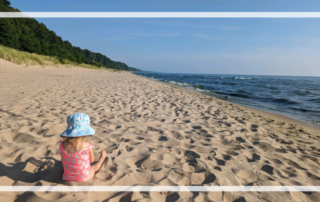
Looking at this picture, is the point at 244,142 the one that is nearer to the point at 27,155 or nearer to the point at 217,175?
the point at 217,175

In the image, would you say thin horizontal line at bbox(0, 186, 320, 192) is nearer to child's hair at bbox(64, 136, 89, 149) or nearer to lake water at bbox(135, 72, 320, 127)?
child's hair at bbox(64, 136, 89, 149)

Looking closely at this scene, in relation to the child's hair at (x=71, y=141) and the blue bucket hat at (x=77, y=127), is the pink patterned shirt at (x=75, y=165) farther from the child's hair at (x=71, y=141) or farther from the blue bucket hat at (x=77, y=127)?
the blue bucket hat at (x=77, y=127)

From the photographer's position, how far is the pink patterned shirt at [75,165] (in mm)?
1994

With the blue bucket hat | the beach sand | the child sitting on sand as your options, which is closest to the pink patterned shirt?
the child sitting on sand

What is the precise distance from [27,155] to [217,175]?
2.76 metres

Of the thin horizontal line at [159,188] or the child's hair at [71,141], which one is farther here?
the child's hair at [71,141]

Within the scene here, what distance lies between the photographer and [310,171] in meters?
2.68

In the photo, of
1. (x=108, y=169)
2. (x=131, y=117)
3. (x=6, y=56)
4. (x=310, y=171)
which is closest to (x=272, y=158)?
(x=310, y=171)

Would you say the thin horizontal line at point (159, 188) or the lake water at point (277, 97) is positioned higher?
the thin horizontal line at point (159, 188)

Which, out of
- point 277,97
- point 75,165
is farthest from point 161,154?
point 277,97

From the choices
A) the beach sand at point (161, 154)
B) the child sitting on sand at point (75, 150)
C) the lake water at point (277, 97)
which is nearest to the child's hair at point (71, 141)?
the child sitting on sand at point (75, 150)

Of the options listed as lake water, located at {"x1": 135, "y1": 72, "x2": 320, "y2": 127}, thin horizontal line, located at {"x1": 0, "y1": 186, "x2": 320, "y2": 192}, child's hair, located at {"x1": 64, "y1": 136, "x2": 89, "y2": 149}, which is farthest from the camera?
lake water, located at {"x1": 135, "y1": 72, "x2": 320, "y2": 127}

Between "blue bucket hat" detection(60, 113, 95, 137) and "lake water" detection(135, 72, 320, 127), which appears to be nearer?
"blue bucket hat" detection(60, 113, 95, 137)

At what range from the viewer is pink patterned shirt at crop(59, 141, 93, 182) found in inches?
78.5
